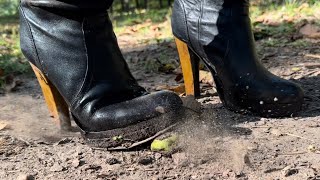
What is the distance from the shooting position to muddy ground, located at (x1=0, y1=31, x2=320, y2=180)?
1.58m

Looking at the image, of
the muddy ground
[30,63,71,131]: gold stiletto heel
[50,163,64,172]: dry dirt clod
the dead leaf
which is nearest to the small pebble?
the muddy ground

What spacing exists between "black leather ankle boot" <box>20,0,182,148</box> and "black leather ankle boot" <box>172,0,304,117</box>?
34cm

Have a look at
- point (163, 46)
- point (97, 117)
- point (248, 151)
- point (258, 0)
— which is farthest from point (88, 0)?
point (258, 0)

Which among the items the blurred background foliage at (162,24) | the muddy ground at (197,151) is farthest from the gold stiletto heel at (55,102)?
the blurred background foliage at (162,24)

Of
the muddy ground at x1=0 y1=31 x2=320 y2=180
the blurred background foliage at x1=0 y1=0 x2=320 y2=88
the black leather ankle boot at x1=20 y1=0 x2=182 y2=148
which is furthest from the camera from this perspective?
the blurred background foliage at x1=0 y1=0 x2=320 y2=88

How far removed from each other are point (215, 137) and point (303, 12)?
2.42 m

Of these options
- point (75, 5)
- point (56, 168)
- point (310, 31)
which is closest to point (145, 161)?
point (56, 168)

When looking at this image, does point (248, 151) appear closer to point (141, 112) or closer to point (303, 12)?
point (141, 112)

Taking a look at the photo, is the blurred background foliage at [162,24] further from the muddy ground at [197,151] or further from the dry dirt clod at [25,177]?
the dry dirt clod at [25,177]

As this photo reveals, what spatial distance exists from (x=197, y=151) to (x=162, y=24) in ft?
9.97

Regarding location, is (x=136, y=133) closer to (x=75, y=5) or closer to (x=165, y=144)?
(x=165, y=144)

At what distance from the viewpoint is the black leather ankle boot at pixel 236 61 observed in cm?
192

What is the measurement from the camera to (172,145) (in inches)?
65.2

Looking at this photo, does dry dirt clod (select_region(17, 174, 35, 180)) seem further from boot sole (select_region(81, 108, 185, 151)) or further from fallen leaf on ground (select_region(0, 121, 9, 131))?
fallen leaf on ground (select_region(0, 121, 9, 131))
